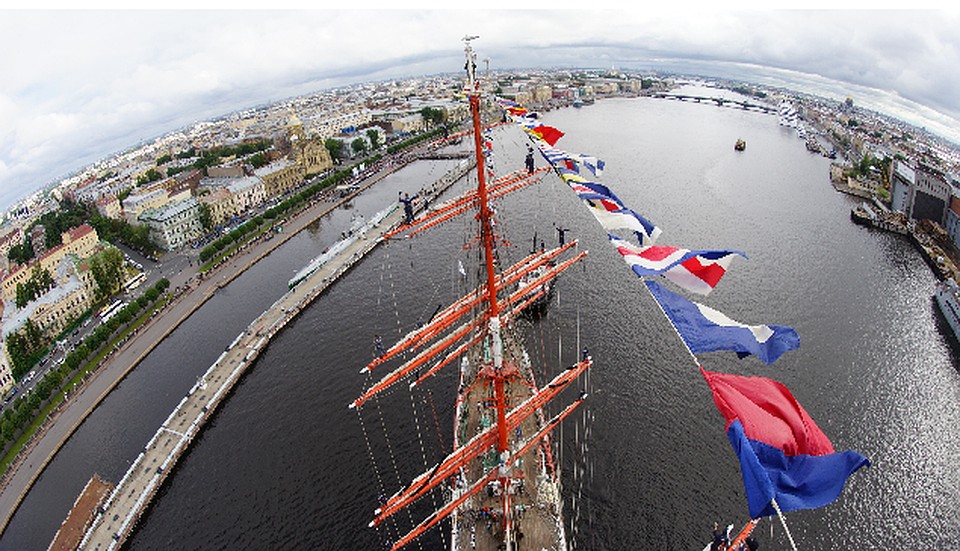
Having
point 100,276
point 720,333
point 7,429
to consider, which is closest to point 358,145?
point 100,276

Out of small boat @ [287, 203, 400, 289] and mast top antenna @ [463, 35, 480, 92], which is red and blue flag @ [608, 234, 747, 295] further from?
small boat @ [287, 203, 400, 289]

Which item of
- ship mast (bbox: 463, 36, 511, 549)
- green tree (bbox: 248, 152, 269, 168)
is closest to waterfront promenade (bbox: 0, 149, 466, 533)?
ship mast (bbox: 463, 36, 511, 549)

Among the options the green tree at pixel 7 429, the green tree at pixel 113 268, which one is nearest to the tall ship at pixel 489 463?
the green tree at pixel 7 429

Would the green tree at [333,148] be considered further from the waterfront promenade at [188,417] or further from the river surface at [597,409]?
the waterfront promenade at [188,417]

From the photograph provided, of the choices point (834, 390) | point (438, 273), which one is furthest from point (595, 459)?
point (438, 273)

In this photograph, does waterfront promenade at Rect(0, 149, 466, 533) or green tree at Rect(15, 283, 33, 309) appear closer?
waterfront promenade at Rect(0, 149, 466, 533)

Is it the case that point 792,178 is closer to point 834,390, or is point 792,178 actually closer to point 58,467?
point 834,390
